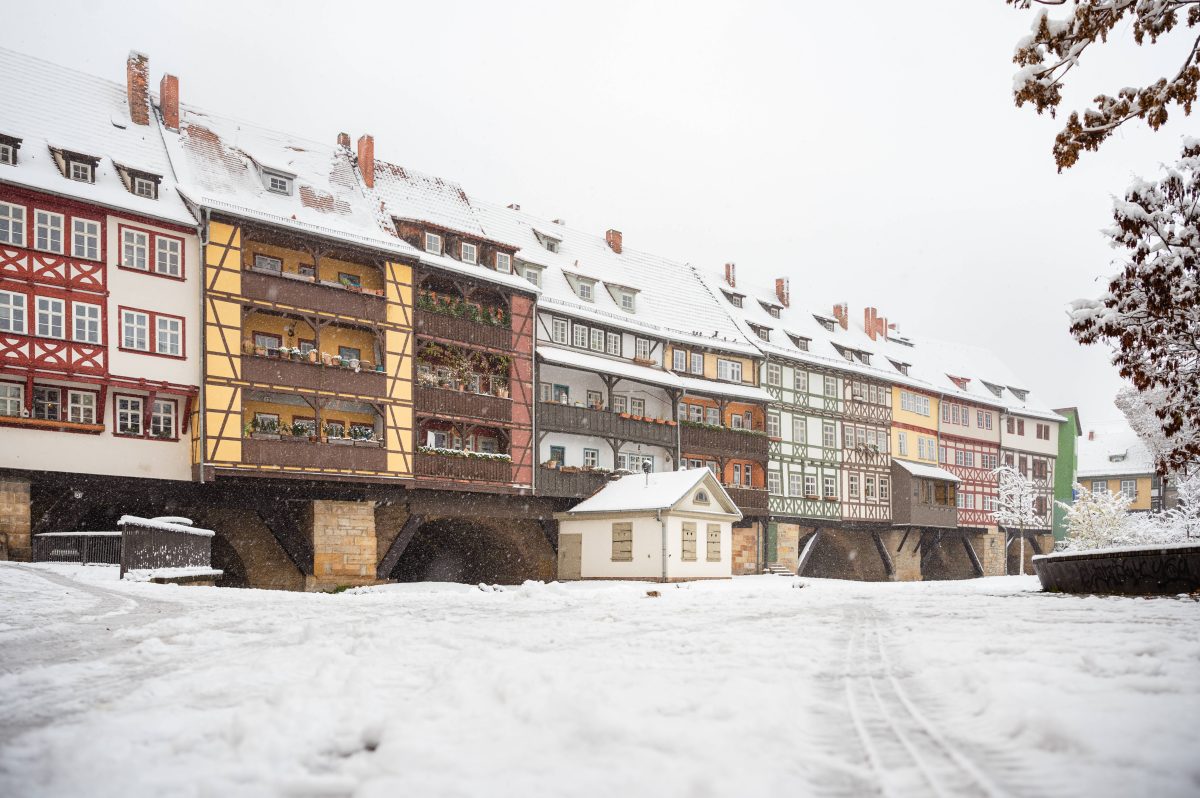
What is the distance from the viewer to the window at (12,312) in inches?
921

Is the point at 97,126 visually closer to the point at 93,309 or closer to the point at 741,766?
the point at 93,309

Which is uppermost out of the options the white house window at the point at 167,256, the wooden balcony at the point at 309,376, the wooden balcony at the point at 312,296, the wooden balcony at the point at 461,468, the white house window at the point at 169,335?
the white house window at the point at 167,256

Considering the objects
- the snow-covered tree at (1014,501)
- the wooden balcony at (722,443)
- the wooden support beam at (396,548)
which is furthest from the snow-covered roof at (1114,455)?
the wooden support beam at (396,548)

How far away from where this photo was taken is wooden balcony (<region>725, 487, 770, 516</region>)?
38562mm

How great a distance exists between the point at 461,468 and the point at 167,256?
1015 centimetres

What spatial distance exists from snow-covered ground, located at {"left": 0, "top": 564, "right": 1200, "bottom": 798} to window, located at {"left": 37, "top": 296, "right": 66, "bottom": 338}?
14103mm

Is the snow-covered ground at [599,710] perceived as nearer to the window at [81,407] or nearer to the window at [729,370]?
the window at [81,407]

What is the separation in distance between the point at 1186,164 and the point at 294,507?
2357 cm

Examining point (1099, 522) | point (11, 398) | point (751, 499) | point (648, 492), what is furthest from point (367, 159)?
point (1099, 522)

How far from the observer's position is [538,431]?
109 feet

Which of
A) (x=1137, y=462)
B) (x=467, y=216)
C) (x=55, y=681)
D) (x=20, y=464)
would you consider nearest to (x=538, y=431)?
(x=467, y=216)

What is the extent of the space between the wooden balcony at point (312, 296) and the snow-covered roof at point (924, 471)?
92.9 feet

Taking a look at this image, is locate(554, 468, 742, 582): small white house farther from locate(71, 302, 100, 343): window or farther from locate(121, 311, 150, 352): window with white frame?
locate(71, 302, 100, 343): window

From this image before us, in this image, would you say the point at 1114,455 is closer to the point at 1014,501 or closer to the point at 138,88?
the point at 1014,501
